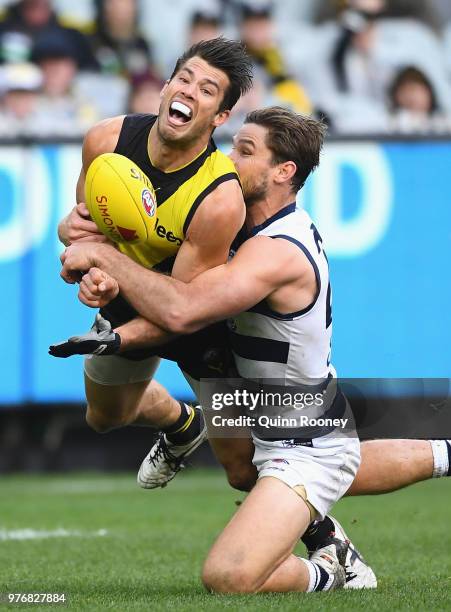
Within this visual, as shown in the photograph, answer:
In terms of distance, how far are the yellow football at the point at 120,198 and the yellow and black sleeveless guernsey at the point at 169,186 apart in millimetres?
85

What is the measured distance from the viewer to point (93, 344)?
4.93 meters

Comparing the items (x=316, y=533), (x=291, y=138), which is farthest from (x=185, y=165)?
(x=316, y=533)

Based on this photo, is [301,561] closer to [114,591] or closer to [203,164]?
[114,591]

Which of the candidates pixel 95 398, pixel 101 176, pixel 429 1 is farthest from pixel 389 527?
pixel 429 1

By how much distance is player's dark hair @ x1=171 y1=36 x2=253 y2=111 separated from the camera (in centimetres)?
536

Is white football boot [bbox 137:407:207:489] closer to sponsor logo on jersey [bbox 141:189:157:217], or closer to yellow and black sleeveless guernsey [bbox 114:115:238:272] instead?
yellow and black sleeveless guernsey [bbox 114:115:238:272]

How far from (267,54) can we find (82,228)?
7413 millimetres

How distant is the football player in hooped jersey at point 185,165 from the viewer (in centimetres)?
518

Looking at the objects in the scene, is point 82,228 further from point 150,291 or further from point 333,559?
point 333,559

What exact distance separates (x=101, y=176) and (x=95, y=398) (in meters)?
1.47

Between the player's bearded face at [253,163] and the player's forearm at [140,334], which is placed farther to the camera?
the player's bearded face at [253,163]

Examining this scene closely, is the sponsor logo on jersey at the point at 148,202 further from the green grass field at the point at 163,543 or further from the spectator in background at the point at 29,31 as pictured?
the spectator in background at the point at 29,31

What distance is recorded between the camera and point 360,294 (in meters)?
10.5
